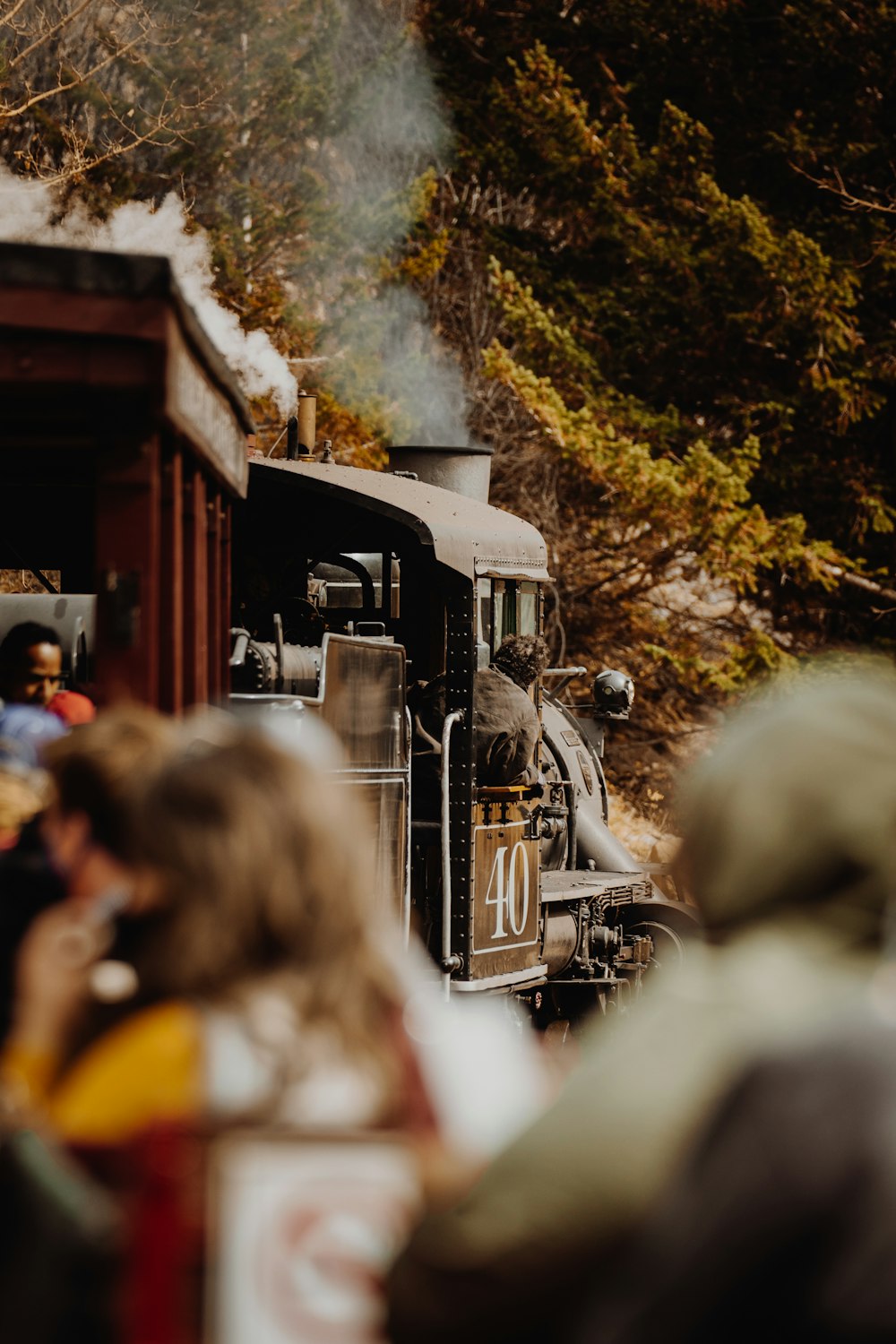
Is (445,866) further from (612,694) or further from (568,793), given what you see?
(612,694)

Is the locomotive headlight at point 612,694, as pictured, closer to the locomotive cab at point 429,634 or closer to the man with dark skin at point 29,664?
the locomotive cab at point 429,634

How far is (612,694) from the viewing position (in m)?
12.1

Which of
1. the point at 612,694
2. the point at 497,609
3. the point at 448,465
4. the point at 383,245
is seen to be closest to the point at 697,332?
the point at 383,245

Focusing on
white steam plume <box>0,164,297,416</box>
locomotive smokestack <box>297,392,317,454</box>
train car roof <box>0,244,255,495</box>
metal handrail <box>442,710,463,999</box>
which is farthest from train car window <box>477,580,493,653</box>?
white steam plume <box>0,164,297,416</box>

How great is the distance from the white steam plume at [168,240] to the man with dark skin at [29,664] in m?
11.9

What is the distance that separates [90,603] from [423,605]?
2.14 meters

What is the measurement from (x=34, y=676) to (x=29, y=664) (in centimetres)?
4

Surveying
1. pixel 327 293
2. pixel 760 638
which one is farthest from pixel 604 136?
pixel 760 638

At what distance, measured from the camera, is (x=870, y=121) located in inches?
808

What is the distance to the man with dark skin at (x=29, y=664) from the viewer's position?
489cm

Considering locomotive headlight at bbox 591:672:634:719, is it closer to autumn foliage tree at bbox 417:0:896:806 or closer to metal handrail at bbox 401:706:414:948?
metal handrail at bbox 401:706:414:948

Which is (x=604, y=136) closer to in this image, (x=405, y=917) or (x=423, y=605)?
(x=423, y=605)

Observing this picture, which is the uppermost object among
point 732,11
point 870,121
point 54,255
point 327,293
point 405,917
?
point 732,11

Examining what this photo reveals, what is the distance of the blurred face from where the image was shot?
4910 mm
